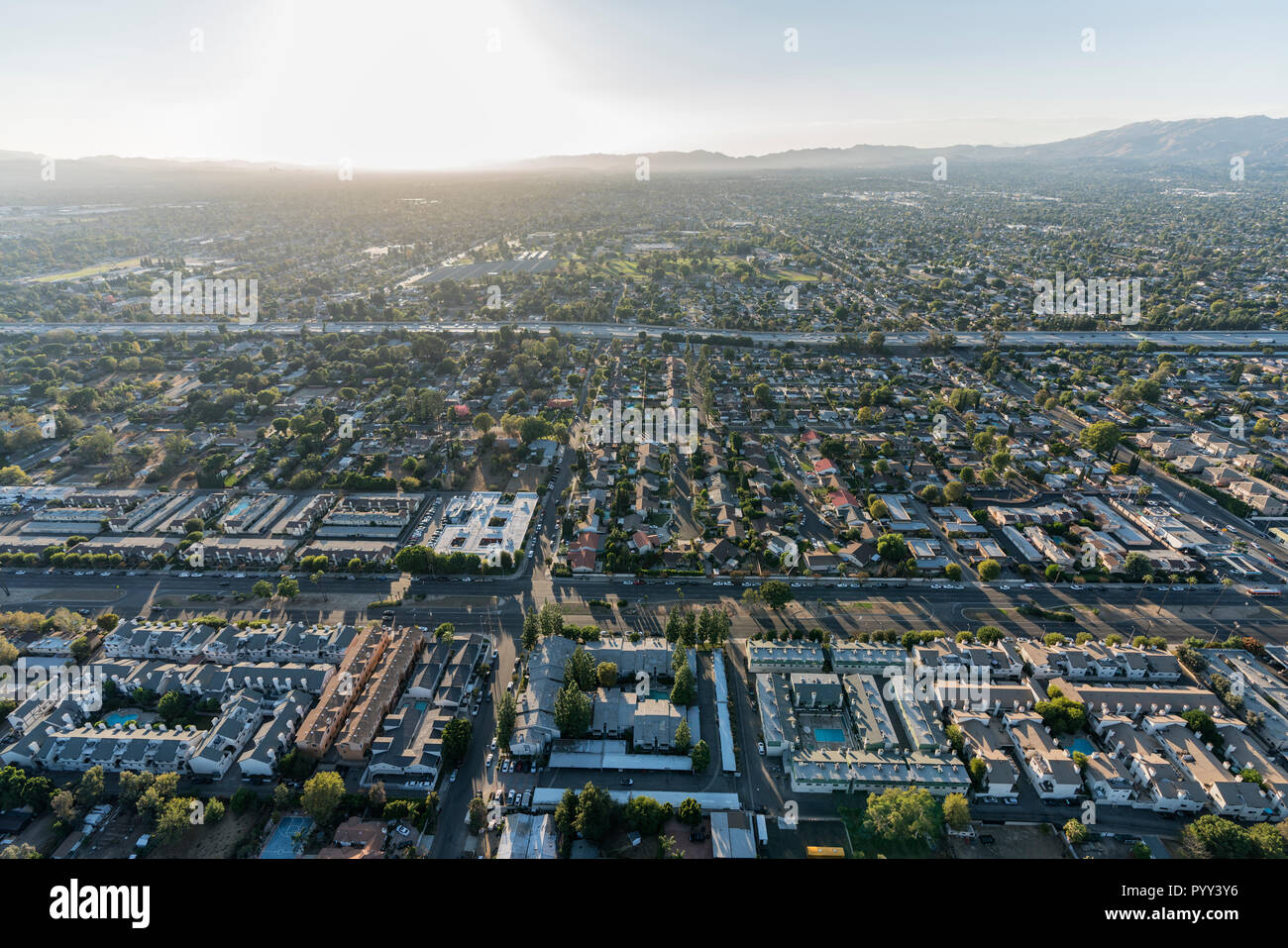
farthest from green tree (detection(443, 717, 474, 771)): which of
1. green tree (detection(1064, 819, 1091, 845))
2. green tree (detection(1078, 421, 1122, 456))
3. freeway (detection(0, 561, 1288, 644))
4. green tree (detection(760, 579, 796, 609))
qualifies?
green tree (detection(1078, 421, 1122, 456))

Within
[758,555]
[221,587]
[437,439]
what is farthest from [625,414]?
[221,587]

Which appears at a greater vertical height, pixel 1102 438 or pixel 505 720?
pixel 1102 438

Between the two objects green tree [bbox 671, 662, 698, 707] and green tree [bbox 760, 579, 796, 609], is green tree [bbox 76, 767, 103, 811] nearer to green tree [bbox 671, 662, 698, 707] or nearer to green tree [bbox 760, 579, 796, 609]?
green tree [bbox 671, 662, 698, 707]

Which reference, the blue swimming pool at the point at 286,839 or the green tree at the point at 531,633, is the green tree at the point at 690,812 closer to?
the green tree at the point at 531,633

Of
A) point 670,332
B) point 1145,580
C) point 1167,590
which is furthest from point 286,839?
point 670,332

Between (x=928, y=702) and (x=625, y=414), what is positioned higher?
(x=625, y=414)

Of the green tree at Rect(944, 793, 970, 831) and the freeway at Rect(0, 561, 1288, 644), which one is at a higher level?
the freeway at Rect(0, 561, 1288, 644)

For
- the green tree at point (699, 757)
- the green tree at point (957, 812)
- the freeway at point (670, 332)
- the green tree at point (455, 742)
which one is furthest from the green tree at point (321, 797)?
the freeway at point (670, 332)

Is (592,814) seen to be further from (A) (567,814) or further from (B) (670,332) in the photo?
(B) (670,332)

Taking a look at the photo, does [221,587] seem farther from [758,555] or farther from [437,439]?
[758,555]
